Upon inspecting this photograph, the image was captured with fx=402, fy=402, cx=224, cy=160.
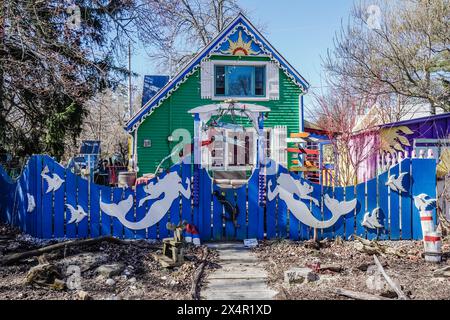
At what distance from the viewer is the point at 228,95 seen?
1533 centimetres

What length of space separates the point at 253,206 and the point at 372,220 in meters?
2.04

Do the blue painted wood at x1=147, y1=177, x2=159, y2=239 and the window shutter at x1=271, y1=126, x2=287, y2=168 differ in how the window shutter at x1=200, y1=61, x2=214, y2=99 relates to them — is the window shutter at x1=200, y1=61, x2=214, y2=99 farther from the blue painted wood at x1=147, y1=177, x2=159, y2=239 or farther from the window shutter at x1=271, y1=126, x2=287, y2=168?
the blue painted wood at x1=147, y1=177, x2=159, y2=239

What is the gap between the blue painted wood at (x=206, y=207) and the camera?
690cm

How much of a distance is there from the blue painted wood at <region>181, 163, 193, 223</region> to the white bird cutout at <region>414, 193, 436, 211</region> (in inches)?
151

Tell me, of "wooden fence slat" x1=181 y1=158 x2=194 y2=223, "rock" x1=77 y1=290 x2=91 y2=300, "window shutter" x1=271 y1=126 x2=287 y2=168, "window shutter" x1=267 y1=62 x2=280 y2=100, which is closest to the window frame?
"window shutter" x1=267 y1=62 x2=280 y2=100

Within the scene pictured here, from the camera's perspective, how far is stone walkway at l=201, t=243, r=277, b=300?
4469 millimetres

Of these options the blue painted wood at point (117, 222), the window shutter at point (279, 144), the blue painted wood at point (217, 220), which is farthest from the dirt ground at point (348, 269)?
the window shutter at point (279, 144)

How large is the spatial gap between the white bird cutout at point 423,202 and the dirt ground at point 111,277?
140 inches

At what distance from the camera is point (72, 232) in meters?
6.70

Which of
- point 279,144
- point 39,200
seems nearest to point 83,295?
point 39,200

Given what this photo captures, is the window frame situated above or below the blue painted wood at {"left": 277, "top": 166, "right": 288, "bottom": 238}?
above

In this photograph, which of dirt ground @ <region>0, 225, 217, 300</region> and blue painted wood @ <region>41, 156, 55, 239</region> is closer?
dirt ground @ <region>0, 225, 217, 300</region>
